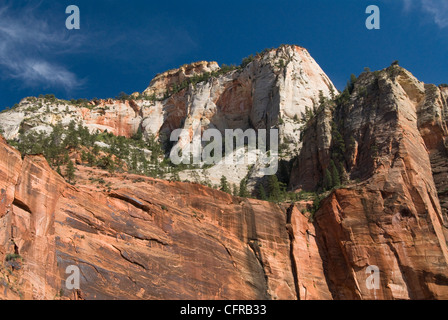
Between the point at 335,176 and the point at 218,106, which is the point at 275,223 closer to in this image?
the point at 335,176

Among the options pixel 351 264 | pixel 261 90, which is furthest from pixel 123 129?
pixel 351 264

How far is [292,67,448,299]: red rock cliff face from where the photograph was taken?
→ 42281 millimetres

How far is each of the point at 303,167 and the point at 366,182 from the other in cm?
1488

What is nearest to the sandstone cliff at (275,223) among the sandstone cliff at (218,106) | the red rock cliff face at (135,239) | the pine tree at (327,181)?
the red rock cliff face at (135,239)

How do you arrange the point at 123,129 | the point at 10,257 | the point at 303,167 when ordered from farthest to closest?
the point at 123,129, the point at 303,167, the point at 10,257

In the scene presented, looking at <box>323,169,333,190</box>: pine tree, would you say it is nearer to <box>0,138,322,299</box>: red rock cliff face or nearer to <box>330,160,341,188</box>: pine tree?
<box>330,160,341,188</box>: pine tree

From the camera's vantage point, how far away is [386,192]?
47.1 m

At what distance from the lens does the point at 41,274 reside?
99.6 ft

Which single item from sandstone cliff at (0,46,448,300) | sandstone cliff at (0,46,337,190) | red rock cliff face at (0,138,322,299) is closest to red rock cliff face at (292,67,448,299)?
sandstone cliff at (0,46,448,300)

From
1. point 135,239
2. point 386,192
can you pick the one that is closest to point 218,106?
point 386,192

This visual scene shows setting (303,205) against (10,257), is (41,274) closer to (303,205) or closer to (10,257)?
(10,257)

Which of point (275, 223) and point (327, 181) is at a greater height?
point (327, 181)
